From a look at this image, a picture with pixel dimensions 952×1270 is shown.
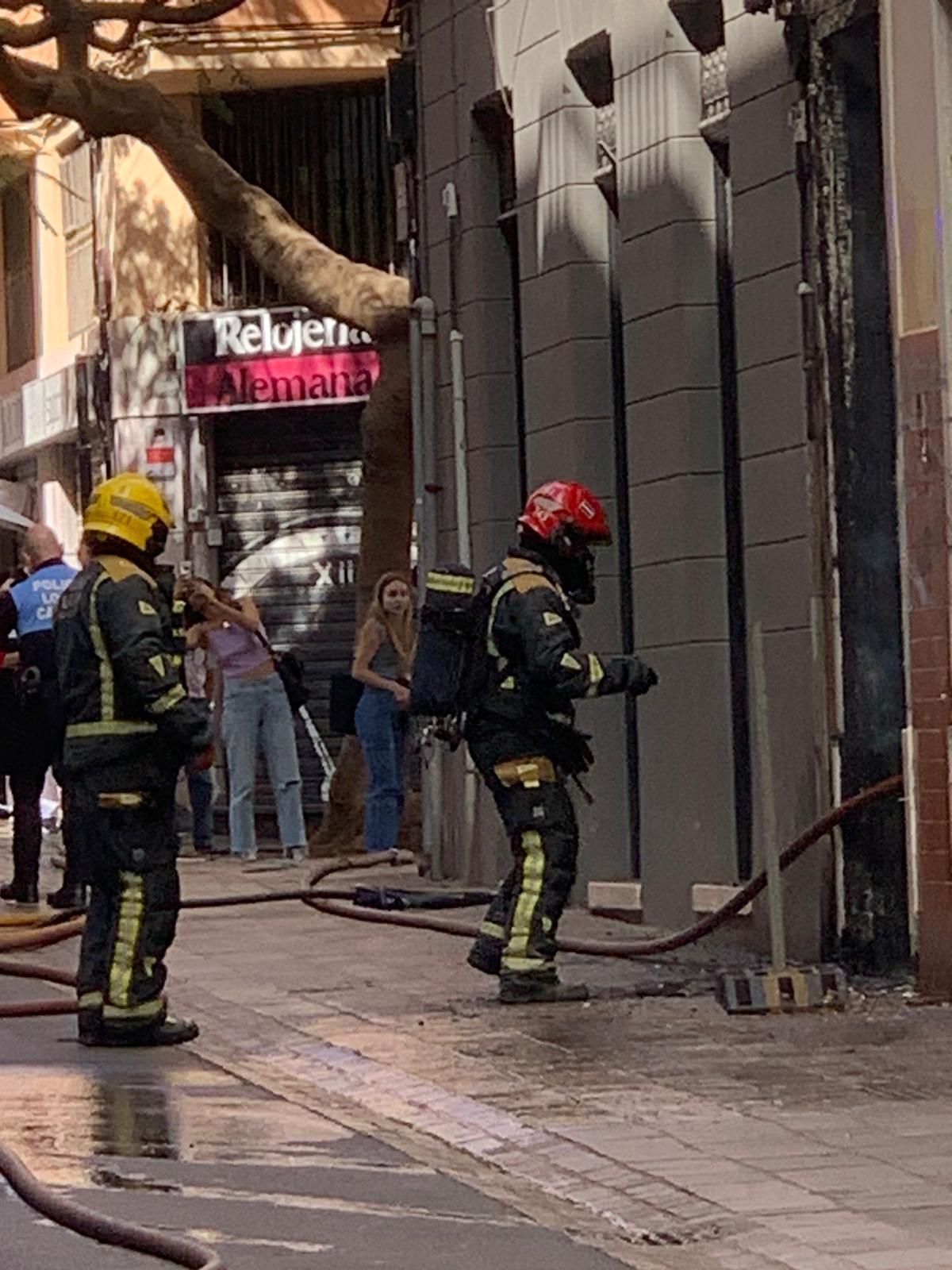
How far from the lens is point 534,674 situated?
12.6 metres

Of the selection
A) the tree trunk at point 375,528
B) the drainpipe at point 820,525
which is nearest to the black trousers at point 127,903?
the drainpipe at point 820,525

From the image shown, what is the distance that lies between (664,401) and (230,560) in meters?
12.3

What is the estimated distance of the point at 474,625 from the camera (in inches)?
506

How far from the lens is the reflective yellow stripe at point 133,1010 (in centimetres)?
1196

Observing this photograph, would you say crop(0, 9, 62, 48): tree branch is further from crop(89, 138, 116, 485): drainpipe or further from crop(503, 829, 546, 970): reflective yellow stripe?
crop(503, 829, 546, 970): reflective yellow stripe

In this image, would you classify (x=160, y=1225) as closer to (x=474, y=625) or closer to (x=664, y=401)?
(x=474, y=625)

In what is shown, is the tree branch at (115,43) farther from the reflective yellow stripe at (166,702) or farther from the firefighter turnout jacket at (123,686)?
the reflective yellow stripe at (166,702)

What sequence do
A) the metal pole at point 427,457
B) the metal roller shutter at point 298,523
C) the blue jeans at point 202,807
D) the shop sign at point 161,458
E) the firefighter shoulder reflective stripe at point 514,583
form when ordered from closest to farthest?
the firefighter shoulder reflective stripe at point 514,583
the metal pole at point 427,457
the blue jeans at point 202,807
the metal roller shutter at point 298,523
the shop sign at point 161,458

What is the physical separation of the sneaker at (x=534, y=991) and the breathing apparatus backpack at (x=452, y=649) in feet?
3.21

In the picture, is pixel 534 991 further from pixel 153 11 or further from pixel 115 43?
pixel 115 43

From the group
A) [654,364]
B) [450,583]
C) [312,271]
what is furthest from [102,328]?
[450,583]

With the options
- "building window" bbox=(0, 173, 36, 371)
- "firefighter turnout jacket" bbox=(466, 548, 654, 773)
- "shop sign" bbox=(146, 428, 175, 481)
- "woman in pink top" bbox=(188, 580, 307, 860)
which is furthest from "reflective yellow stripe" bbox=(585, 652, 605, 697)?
"building window" bbox=(0, 173, 36, 371)

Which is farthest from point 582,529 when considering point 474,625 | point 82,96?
point 82,96

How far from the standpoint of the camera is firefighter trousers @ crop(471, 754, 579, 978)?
12742 mm
